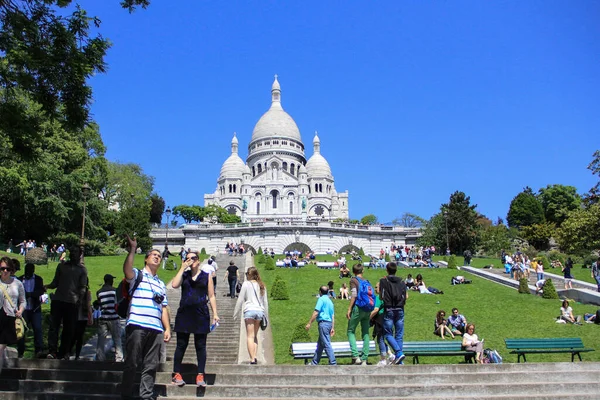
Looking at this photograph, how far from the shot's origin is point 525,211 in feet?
261

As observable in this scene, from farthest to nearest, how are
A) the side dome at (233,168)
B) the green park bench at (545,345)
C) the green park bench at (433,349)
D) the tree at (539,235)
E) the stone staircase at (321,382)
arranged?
1. the side dome at (233,168)
2. the tree at (539,235)
3. the green park bench at (545,345)
4. the green park bench at (433,349)
5. the stone staircase at (321,382)

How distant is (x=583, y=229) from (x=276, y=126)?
6938 cm

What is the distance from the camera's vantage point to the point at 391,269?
936 cm

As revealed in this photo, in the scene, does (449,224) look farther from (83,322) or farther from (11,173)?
(83,322)

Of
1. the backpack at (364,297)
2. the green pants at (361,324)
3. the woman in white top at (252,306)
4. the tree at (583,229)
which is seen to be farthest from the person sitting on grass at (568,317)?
the tree at (583,229)

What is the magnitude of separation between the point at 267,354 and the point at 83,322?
458 centimetres

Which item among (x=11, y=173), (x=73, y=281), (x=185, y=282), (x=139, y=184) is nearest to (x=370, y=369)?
(x=185, y=282)

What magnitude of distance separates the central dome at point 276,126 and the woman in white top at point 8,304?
89981mm

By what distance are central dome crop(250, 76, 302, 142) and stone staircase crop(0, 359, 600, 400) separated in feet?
296

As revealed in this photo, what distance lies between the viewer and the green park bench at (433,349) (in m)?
10.3

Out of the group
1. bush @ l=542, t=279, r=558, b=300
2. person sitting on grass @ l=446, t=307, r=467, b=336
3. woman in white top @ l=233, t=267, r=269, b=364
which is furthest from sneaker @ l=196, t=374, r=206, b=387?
bush @ l=542, t=279, r=558, b=300

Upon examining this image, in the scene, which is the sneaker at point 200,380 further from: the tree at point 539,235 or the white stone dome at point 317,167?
the white stone dome at point 317,167

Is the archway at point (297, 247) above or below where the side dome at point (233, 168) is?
below

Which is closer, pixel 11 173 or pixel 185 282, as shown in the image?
pixel 185 282
